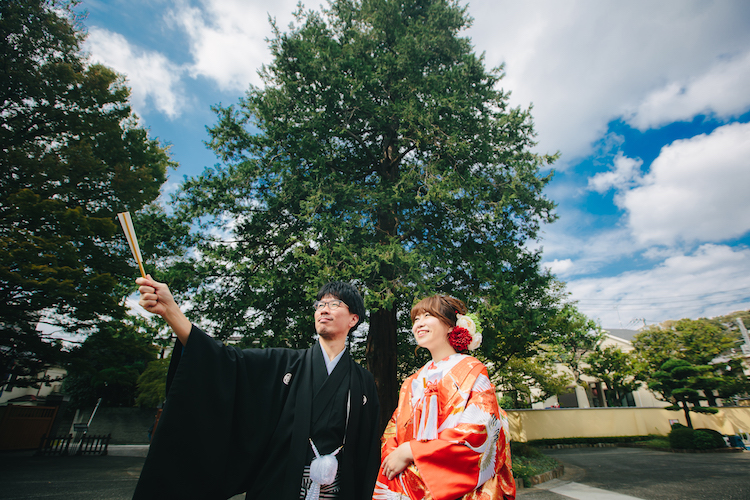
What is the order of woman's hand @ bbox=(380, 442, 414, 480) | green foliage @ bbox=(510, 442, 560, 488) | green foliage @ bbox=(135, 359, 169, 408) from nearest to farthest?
woman's hand @ bbox=(380, 442, 414, 480) → green foliage @ bbox=(510, 442, 560, 488) → green foliage @ bbox=(135, 359, 169, 408)

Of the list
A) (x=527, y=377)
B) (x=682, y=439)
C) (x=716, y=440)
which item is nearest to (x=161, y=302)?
(x=682, y=439)

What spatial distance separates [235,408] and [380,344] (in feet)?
20.5

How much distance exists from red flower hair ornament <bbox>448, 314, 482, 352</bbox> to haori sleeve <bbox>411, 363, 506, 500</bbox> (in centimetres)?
42

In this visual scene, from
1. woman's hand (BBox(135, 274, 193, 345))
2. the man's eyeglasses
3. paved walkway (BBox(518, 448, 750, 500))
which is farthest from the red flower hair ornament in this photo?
paved walkway (BBox(518, 448, 750, 500))

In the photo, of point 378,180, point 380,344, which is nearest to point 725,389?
point 380,344

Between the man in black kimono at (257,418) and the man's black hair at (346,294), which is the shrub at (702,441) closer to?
the man in black kimono at (257,418)

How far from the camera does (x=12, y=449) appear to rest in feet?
42.5

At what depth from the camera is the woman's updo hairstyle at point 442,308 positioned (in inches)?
106

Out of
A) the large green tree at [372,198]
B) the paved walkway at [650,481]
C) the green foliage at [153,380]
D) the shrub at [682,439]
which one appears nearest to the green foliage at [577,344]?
the shrub at [682,439]

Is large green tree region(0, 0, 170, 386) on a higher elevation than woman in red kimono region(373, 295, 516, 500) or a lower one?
higher

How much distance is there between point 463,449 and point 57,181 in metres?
11.8

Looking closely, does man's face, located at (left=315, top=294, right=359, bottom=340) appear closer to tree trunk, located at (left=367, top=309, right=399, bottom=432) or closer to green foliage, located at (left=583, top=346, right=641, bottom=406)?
tree trunk, located at (left=367, top=309, right=399, bottom=432)

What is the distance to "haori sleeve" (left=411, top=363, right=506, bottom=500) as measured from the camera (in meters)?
1.97

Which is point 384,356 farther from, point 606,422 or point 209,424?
point 606,422
